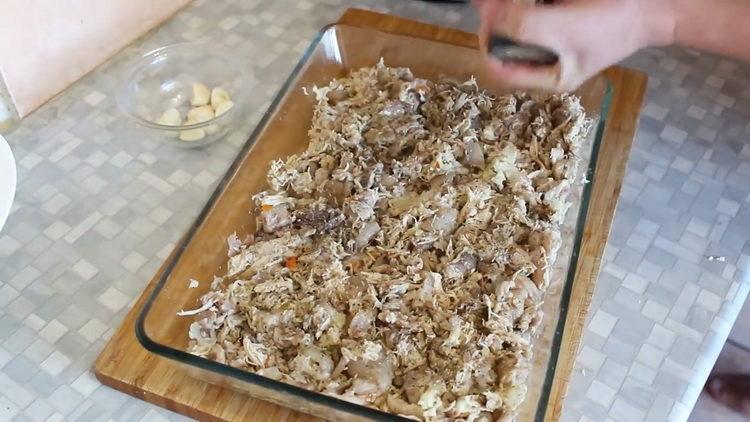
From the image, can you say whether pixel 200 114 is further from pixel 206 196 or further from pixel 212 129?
pixel 206 196

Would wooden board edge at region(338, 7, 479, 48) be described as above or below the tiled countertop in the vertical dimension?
above

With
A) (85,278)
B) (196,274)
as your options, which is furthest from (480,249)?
(85,278)

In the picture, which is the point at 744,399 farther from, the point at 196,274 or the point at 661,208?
the point at 196,274

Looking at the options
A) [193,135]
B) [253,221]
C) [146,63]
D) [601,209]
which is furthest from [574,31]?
[146,63]

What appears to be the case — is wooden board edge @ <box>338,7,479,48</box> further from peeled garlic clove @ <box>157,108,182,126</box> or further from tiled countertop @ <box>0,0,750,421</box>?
peeled garlic clove @ <box>157,108,182,126</box>

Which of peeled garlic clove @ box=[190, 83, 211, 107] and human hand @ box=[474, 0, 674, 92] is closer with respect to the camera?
human hand @ box=[474, 0, 674, 92]

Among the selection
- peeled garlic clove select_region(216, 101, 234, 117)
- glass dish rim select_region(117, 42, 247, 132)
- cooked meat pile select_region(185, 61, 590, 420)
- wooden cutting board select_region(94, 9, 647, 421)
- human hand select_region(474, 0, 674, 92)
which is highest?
human hand select_region(474, 0, 674, 92)

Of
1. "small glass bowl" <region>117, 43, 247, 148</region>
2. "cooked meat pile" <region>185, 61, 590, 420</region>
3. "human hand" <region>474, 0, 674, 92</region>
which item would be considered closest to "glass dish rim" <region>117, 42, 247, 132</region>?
"small glass bowl" <region>117, 43, 247, 148</region>

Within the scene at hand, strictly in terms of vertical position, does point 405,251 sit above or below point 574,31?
below
